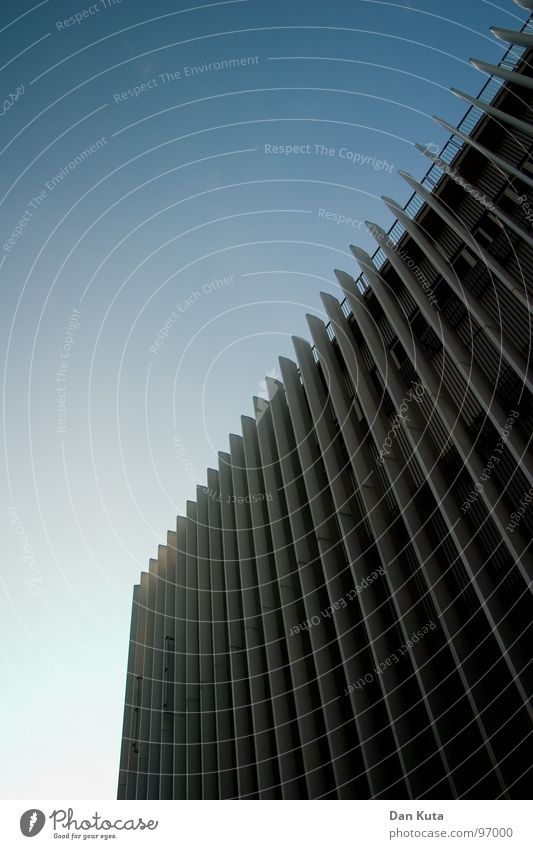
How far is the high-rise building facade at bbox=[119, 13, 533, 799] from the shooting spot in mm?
12086

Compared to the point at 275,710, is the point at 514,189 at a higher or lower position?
higher

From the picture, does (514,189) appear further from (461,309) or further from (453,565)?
(453,565)

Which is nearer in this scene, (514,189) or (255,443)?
(514,189)

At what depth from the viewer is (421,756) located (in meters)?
12.8

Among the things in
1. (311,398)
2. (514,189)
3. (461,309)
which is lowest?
(461,309)

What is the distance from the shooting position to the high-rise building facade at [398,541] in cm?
1209

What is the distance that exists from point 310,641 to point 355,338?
11.7 metres

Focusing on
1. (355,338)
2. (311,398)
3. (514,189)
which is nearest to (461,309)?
(514,189)

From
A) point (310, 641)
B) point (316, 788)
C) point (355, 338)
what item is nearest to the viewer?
point (316, 788)

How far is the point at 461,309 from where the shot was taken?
620 inches

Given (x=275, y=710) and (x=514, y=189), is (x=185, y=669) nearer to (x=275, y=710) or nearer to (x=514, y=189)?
(x=275, y=710)

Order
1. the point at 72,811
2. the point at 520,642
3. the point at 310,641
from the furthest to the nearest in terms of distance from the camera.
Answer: the point at 310,641 → the point at 520,642 → the point at 72,811

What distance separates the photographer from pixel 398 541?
15.9 m

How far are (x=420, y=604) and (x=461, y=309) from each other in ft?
28.9
